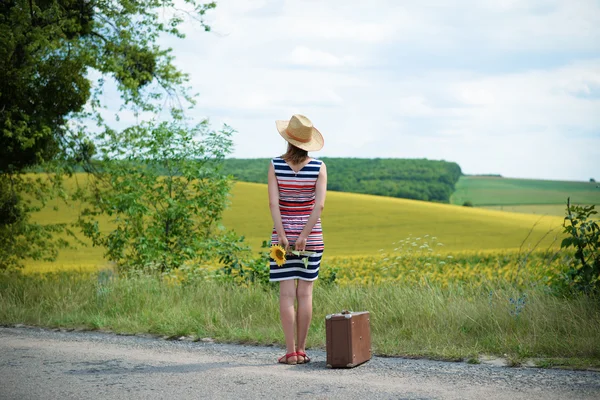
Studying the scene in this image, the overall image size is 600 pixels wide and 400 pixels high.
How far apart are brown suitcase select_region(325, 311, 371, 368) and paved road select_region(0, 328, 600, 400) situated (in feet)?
0.41

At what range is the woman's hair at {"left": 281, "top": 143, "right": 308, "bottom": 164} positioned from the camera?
6695 millimetres

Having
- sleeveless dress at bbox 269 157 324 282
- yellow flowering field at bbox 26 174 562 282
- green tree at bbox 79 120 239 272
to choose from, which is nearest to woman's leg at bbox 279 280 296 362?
sleeveless dress at bbox 269 157 324 282

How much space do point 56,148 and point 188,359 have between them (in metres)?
11.0

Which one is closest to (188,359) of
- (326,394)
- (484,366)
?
(326,394)

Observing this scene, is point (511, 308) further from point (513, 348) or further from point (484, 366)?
point (484, 366)

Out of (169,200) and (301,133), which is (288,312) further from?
(169,200)

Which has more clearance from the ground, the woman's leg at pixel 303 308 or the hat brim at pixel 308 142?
the hat brim at pixel 308 142

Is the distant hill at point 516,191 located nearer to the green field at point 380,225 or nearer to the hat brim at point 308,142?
the green field at point 380,225

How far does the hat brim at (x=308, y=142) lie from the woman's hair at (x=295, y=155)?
6 centimetres

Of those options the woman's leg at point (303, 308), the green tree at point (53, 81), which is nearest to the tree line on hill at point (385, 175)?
the green tree at point (53, 81)

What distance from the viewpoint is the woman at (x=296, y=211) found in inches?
261

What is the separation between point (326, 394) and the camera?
534cm

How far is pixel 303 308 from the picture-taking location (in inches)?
265

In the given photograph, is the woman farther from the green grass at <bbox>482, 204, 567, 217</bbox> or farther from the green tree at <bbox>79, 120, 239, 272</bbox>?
the green grass at <bbox>482, 204, 567, 217</bbox>
